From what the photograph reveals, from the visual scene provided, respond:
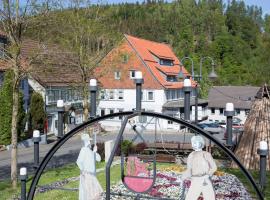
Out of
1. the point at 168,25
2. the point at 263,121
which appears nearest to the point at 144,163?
the point at 263,121

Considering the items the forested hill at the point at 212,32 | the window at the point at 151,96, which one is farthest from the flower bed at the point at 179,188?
the forested hill at the point at 212,32

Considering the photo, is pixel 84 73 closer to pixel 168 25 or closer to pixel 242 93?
pixel 242 93

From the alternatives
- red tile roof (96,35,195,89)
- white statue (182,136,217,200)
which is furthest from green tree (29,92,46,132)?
white statue (182,136,217,200)

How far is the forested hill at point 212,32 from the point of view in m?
70.1

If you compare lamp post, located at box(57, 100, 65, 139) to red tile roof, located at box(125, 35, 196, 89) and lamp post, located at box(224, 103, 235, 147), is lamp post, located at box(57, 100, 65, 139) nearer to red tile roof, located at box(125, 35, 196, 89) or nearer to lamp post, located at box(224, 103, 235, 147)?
lamp post, located at box(224, 103, 235, 147)

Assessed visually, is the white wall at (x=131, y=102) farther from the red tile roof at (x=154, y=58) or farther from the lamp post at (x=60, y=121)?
the lamp post at (x=60, y=121)

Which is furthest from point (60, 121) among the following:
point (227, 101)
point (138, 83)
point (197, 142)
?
point (227, 101)

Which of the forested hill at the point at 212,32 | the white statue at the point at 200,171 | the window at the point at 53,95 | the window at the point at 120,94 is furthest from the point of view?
the forested hill at the point at 212,32

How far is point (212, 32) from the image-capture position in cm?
8875

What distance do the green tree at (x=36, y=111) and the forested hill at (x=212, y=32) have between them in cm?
2958

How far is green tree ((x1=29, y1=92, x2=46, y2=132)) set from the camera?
1291 inches

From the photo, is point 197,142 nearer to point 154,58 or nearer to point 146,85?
point 146,85

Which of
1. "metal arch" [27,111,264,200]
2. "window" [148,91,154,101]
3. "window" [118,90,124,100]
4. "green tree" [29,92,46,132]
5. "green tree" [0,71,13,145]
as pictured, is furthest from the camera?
"window" [118,90,124,100]

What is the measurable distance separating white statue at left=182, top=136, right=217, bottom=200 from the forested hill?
4985 cm
